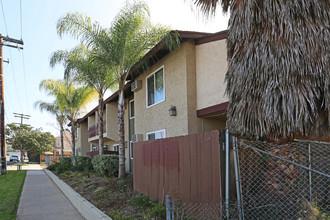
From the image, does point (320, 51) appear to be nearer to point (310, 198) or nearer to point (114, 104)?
point (310, 198)

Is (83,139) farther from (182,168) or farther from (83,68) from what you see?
(182,168)

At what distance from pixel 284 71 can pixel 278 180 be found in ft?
5.85

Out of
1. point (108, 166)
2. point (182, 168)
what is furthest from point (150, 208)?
point (108, 166)

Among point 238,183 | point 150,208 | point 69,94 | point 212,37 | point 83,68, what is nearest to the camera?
point 238,183

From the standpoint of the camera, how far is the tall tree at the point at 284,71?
168 inches

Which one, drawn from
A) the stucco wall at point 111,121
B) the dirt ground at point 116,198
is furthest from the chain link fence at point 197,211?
the stucco wall at point 111,121

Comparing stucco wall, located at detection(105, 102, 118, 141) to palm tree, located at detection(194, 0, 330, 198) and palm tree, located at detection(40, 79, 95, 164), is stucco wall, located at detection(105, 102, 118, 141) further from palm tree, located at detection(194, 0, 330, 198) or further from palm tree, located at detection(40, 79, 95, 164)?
palm tree, located at detection(194, 0, 330, 198)

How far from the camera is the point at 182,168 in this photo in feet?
19.7

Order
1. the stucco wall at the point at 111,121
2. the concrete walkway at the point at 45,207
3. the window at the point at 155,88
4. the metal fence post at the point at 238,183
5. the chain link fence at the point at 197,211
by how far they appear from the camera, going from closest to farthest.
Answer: the metal fence post at the point at 238,183
the chain link fence at the point at 197,211
the concrete walkway at the point at 45,207
the window at the point at 155,88
the stucco wall at the point at 111,121

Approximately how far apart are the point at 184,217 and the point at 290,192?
1855 mm

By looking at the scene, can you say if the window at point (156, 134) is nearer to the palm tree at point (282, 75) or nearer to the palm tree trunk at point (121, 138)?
the palm tree trunk at point (121, 138)

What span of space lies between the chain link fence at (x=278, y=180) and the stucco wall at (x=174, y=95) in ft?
15.8

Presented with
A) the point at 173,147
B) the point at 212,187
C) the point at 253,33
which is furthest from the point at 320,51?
the point at 173,147

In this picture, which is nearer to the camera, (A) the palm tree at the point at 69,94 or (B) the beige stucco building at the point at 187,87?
(B) the beige stucco building at the point at 187,87
